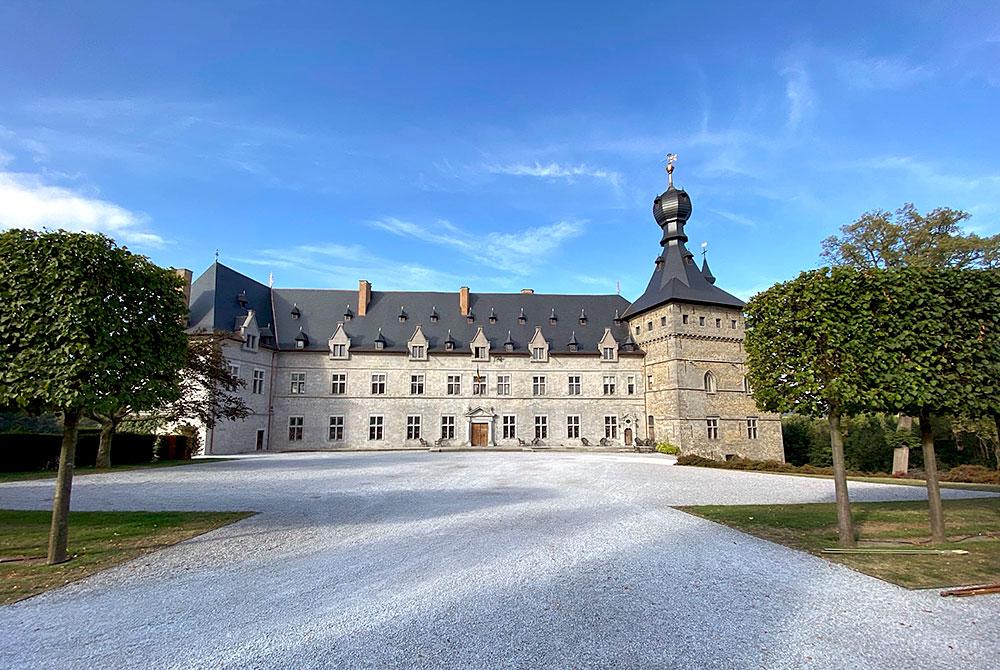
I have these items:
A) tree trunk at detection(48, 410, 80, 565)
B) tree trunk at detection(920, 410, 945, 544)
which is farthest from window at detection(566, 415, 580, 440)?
tree trunk at detection(48, 410, 80, 565)

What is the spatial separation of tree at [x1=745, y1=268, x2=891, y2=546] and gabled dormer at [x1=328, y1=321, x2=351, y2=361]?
31262 mm

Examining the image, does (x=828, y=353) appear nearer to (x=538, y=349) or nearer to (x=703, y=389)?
(x=703, y=389)

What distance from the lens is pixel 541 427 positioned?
120 ft

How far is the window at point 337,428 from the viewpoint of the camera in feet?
115

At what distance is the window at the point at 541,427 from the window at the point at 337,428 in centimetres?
1375

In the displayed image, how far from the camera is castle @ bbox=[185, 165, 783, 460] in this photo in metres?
33.5

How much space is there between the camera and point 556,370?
123 ft

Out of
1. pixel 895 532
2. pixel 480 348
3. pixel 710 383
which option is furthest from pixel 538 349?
pixel 895 532

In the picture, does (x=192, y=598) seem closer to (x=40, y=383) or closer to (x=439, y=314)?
(x=40, y=383)

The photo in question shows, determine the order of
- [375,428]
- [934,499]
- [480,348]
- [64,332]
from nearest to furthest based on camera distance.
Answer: [64,332], [934,499], [375,428], [480,348]

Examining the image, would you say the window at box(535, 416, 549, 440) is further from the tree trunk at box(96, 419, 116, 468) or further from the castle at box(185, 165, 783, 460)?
the tree trunk at box(96, 419, 116, 468)

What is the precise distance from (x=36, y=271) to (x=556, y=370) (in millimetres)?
32311

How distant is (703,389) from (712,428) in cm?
259

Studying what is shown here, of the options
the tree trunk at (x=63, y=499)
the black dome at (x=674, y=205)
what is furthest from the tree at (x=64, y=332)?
the black dome at (x=674, y=205)
